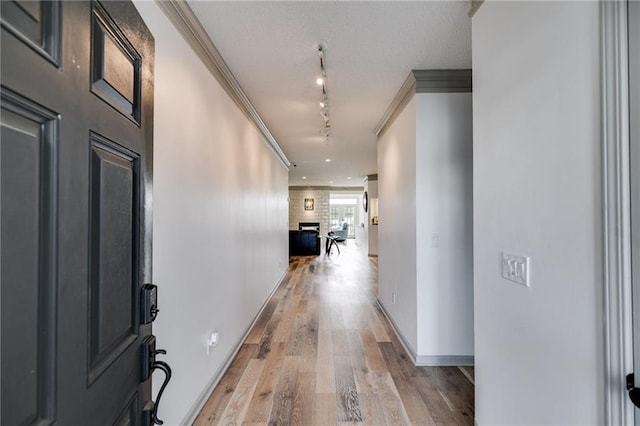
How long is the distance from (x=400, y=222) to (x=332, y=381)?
5.44ft

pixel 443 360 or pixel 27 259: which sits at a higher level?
pixel 27 259

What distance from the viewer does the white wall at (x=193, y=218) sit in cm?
145

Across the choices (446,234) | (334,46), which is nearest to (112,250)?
Answer: (334,46)

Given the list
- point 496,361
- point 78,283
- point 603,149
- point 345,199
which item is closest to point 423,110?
point 603,149

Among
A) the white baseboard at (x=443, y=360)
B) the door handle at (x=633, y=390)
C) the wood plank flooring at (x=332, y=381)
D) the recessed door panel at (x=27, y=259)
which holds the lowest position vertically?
the wood plank flooring at (x=332, y=381)

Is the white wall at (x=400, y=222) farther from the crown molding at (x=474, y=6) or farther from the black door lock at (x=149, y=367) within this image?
the black door lock at (x=149, y=367)

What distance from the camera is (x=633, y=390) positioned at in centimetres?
77

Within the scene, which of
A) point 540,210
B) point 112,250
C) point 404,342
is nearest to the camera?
point 112,250

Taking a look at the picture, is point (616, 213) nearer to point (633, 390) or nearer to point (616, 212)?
point (616, 212)

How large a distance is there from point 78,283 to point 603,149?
1420 millimetres

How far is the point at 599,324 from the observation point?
877 mm

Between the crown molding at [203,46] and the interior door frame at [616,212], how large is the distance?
6.18 ft

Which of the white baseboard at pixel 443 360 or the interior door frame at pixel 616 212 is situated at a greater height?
the interior door frame at pixel 616 212

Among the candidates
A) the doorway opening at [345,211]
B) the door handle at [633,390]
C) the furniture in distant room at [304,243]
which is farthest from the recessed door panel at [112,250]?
the doorway opening at [345,211]
